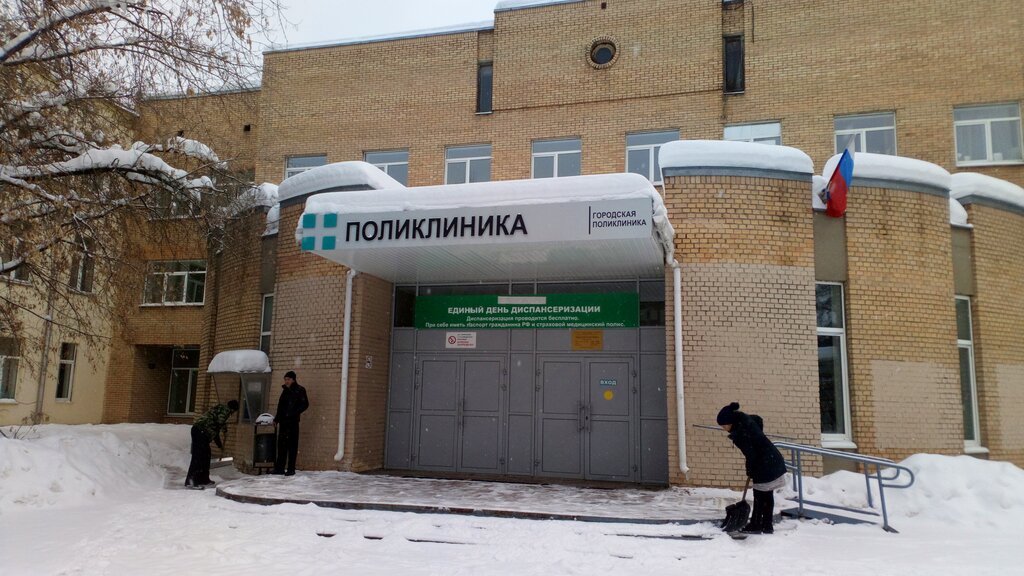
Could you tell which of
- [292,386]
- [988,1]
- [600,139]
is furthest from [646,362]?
[988,1]

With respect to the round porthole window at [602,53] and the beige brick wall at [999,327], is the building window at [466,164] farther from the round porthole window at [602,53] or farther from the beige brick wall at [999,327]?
the beige brick wall at [999,327]

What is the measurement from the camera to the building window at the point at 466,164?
1795cm

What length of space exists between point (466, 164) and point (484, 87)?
2.01m

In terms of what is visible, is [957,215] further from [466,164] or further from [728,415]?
[466,164]

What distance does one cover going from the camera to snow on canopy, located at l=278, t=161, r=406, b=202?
11.6 metres

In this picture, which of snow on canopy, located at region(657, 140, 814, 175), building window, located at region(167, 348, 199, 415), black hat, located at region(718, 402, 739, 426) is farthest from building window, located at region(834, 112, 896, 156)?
building window, located at region(167, 348, 199, 415)

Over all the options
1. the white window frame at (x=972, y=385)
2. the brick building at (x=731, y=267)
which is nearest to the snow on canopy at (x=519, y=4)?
the brick building at (x=731, y=267)

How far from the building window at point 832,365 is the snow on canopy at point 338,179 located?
670 cm

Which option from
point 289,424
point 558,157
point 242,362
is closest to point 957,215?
point 558,157

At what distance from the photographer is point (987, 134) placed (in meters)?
15.9

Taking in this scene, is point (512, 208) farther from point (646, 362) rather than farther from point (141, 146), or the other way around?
point (141, 146)

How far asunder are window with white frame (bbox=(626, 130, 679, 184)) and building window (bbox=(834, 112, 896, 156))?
11.9ft

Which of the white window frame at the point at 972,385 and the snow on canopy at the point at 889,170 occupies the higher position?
the snow on canopy at the point at 889,170

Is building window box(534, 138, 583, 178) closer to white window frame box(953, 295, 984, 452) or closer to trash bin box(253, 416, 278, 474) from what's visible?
white window frame box(953, 295, 984, 452)
